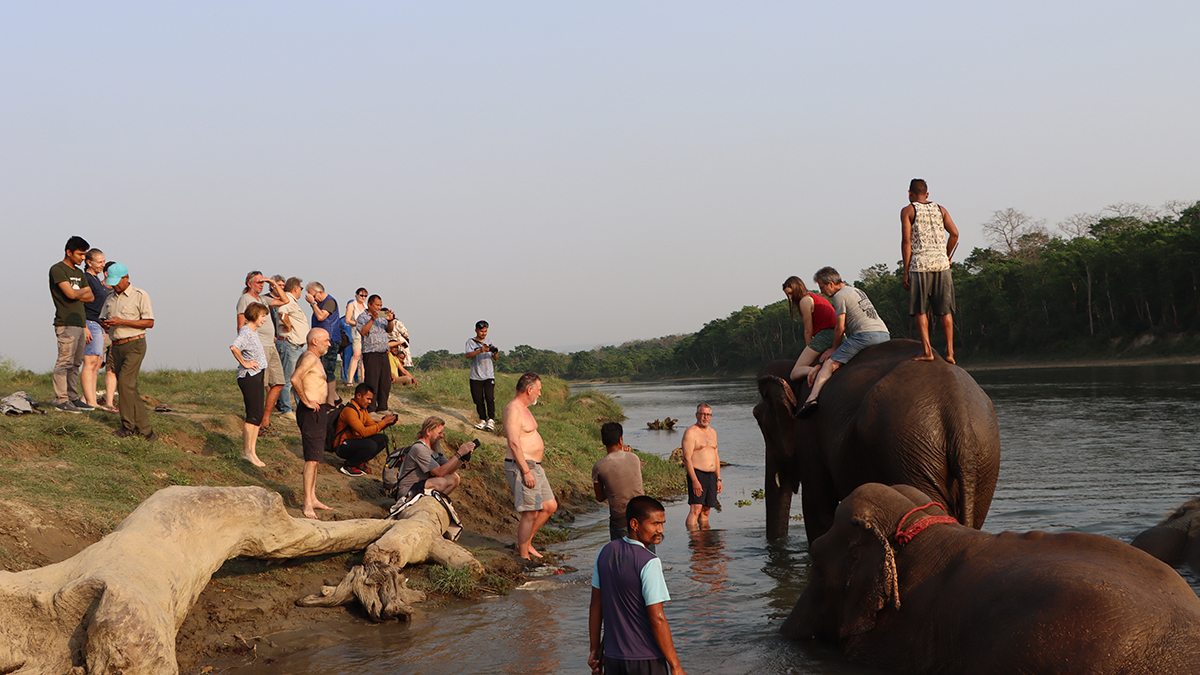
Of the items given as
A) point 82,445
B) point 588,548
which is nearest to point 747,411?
point 588,548

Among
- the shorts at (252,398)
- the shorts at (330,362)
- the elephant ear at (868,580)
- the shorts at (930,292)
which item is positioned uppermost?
the shorts at (930,292)

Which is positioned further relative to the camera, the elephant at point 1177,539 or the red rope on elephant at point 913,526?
the elephant at point 1177,539

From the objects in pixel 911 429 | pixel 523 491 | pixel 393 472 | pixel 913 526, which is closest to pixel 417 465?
pixel 393 472

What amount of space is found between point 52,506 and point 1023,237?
8513 centimetres

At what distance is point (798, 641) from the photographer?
608 cm

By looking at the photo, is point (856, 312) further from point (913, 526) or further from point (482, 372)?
point (482, 372)

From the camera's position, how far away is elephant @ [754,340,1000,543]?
6.70 metres

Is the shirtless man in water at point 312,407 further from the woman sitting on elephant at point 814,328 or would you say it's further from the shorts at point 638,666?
the shorts at point 638,666

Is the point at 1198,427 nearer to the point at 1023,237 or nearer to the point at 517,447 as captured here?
the point at 517,447

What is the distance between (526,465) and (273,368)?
4856 mm

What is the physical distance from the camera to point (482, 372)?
644 inches

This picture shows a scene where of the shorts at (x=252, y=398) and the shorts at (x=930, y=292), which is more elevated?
the shorts at (x=930, y=292)

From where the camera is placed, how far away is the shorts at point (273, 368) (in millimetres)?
12383

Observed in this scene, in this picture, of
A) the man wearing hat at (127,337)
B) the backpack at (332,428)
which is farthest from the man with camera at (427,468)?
the man wearing hat at (127,337)
